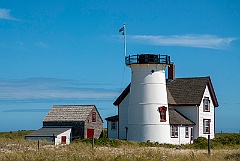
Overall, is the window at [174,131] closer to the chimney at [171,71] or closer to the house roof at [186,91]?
the house roof at [186,91]

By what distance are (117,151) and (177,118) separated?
15.0 m

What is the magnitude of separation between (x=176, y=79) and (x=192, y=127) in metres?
5.36

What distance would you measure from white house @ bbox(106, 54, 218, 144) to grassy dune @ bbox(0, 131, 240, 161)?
1580 mm

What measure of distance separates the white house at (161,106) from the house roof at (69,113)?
11.0 ft

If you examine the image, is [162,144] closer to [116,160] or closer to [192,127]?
[192,127]

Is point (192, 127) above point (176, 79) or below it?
below

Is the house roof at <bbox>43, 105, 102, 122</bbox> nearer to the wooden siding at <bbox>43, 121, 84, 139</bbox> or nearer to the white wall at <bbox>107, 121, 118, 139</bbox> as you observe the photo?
the wooden siding at <bbox>43, 121, 84, 139</bbox>

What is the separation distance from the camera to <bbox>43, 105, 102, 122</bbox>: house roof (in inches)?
2000

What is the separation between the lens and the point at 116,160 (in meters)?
23.6

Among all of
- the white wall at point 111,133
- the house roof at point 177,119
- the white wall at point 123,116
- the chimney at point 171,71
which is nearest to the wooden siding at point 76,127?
the white wall at point 111,133

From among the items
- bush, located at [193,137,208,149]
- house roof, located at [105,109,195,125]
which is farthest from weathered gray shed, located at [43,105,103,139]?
bush, located at [193,137,208,149]

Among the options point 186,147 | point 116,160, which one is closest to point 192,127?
point 186,147

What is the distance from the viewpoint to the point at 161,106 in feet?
142

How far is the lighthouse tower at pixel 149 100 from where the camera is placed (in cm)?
4309
